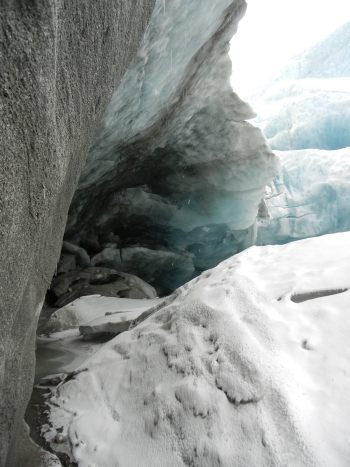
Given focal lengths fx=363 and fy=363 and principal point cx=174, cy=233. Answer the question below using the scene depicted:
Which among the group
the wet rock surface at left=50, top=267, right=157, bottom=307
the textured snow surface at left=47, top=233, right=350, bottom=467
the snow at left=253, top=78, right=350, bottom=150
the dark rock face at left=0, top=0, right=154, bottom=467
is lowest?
the wet rock surface at left=50, top=267, right=157, bottom=307

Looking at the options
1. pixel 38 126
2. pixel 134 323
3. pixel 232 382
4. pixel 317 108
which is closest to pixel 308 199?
pixel 317 108

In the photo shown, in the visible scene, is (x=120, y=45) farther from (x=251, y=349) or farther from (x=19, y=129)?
(x=251, y=349)

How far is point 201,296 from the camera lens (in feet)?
Answer: 8.27

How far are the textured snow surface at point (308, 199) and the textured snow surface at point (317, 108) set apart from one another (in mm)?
2453

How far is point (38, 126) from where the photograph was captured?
4.18ft

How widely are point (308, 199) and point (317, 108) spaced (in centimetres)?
462

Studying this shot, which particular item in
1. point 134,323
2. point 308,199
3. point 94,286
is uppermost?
point 134,323

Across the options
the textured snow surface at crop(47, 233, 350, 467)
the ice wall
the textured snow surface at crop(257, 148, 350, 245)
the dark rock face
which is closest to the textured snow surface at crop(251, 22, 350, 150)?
the textured snow surface at crop(257, 148, 350, 245)

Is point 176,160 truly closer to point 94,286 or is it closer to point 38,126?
point 94,286

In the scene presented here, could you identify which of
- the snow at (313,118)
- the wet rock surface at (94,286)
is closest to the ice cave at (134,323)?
the wet rock surface at (94,286)

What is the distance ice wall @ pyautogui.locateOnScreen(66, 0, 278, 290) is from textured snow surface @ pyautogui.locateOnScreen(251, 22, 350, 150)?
7504 mm

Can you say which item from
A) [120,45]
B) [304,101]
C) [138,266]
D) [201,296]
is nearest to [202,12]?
[120,45]

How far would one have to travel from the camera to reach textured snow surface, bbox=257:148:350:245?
1247 cm

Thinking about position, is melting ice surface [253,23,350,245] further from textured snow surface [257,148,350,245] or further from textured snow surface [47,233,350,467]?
textured snow surface [47,233,350,467]
